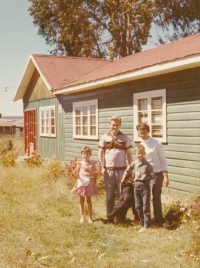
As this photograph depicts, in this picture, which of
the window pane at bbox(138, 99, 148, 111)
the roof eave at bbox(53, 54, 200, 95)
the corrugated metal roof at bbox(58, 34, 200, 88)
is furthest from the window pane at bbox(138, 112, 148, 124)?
the corrugated metal roof at bbox(58, 34, 200, 88)

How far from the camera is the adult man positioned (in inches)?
252

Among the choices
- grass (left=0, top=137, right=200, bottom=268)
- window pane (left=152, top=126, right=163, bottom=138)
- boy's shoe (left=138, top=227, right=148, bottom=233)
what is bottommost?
grass (left=0, top=137, right=200, bottom=268)

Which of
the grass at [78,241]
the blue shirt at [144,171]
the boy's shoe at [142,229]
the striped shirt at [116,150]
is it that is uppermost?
the striped shirt at [116,150]

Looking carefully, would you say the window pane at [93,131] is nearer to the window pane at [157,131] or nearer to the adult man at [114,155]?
the window pane at [157,131]

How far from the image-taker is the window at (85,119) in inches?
493

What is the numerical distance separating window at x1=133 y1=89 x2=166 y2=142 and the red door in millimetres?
9208

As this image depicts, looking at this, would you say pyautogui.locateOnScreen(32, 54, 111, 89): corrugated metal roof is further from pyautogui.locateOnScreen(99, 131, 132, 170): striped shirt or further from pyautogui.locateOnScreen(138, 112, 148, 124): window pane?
pyautogui.locateOnScreen(99, 131, 132, 170): striped shirt

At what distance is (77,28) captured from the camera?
24734mm

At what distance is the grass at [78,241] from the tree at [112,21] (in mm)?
18232

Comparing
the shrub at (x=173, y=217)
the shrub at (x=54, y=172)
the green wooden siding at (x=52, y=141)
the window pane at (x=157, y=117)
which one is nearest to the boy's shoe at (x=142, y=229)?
the shrub at (x=173, y=217)

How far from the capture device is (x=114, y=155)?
21.0ft

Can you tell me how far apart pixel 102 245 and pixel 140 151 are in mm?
1593

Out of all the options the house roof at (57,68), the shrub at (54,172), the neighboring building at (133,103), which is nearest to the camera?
the neighboring building at (133,103)

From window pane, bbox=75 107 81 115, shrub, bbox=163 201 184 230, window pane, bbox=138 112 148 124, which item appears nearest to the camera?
shrub, bbox=163 201 184 230
